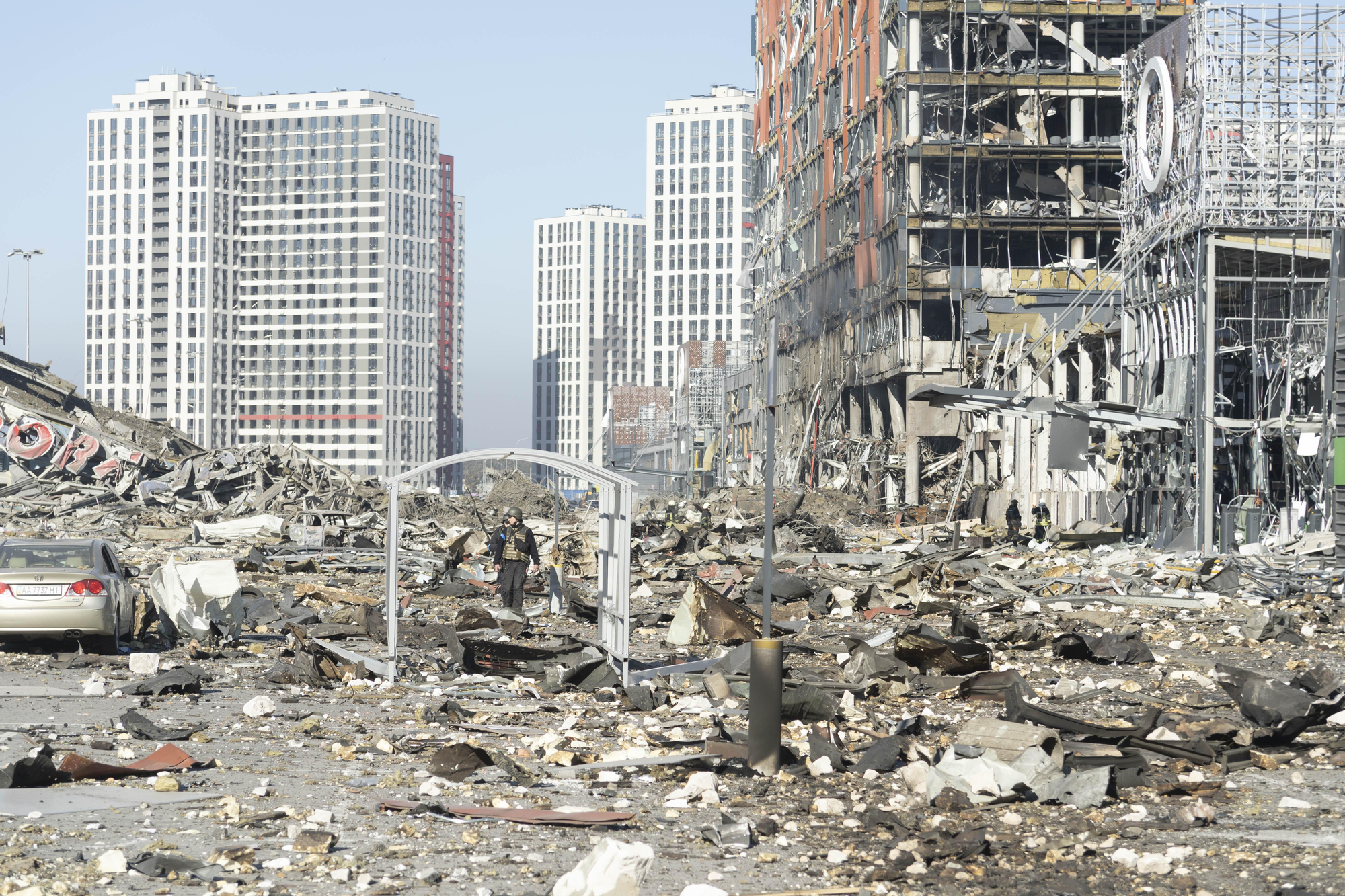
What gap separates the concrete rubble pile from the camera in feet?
24.0

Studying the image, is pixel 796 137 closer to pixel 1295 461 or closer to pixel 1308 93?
pixel 1308 93

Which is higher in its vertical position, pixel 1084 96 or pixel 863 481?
pixel 1084 96

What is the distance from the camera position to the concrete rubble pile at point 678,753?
730 centimetres

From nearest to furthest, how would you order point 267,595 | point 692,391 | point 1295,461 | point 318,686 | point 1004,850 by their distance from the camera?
point 1004,850 < point 318,686 < point 267,595 < point 1295,461 < point 692,391

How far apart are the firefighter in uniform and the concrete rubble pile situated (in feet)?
2.50

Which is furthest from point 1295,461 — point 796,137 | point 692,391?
point 692,391

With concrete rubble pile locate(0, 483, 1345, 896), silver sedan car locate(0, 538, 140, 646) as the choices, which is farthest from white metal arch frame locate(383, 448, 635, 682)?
silver sedan car locate(0, 538, 140, 646)

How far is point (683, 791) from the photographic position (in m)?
9.06

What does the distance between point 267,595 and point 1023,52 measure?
157 ft

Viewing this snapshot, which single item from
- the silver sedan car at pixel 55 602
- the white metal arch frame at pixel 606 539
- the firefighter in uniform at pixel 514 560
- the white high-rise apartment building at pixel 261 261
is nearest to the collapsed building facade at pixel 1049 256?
the firefighter in uniform at pixel 514 560

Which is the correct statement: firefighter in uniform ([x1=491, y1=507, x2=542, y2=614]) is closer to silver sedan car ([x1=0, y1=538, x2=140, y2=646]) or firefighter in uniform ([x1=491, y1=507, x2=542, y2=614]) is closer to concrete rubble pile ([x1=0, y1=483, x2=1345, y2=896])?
concrete rubble pile ([x1=0, y1=483, x2=1345, y2=896])

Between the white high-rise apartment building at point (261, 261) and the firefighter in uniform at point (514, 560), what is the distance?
6903 inches

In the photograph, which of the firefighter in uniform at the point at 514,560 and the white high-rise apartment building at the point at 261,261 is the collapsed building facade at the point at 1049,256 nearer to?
the firefighter in uniform at the point at 514,560

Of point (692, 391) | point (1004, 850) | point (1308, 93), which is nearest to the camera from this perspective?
point (1004, 850)
